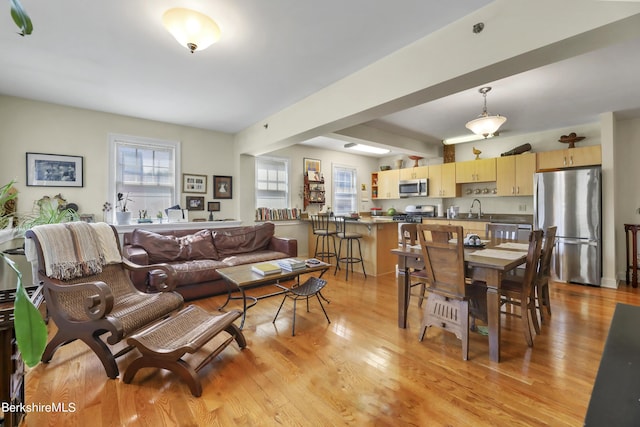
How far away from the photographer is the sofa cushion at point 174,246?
12.4 ft

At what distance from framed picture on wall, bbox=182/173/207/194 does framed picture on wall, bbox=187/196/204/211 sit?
4.9 inches

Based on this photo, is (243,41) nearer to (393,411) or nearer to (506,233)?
(393,411)

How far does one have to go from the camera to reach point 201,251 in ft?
13.5

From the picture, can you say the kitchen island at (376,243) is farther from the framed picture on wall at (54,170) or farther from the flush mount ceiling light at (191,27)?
the framed picture on wall at (54,170)

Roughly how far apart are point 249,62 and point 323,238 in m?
3.43

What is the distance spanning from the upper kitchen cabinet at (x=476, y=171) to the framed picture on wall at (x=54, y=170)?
6.56 metres

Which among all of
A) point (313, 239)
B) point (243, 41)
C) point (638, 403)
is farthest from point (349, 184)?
point (638, 403)

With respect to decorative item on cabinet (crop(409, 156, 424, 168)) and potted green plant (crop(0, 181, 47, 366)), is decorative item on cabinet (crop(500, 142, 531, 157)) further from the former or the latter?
potted green plant (crop(0, 181, 47, 366))

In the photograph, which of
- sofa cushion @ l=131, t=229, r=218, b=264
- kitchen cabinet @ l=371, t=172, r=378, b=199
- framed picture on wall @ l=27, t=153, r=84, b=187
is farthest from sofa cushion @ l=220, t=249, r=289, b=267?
kitchen cabinet @ l=371, t=172, r=378, b=199

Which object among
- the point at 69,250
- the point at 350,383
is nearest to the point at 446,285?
the point at 350,383

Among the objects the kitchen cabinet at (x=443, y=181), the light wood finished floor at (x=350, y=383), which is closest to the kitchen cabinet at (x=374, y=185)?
the kitchen cabinet at (x=443, y=181)

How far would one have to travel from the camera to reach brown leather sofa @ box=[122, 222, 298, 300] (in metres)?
3.48

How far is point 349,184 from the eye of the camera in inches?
290

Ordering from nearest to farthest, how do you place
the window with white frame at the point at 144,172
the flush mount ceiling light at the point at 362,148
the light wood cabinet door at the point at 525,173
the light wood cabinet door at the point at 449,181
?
the window with white frame at the point at 144,172, the light wood cabinet door at the point at 525,173, the light wood cabinet door at the point at 449,181, the flush mount ceiling light at the point at 362,148
